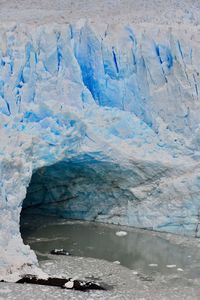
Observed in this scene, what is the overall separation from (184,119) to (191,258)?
7.46 ft

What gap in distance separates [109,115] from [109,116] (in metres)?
0.02

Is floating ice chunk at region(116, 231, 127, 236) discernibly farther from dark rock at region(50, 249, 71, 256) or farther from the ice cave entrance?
dark rock at region(50, 249, 71, 256)

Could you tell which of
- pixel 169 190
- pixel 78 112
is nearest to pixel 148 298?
pixel 169 190

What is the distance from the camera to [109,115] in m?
8.11

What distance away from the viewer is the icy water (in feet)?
22.1

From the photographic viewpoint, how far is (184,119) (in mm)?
8242

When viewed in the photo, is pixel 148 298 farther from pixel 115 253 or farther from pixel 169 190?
pixel 169 190

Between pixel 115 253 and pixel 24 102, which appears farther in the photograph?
pixel 24 102

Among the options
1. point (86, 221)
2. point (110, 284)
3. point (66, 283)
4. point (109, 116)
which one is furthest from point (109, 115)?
point (66, 283)

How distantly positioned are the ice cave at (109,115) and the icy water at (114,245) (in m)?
0.32

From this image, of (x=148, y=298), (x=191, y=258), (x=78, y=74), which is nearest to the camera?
(x=148, y=298)

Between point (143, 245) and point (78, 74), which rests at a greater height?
point (78, 74)

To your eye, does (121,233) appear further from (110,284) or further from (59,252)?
(110,284)

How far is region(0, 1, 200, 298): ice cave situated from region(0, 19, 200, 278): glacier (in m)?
0.01
